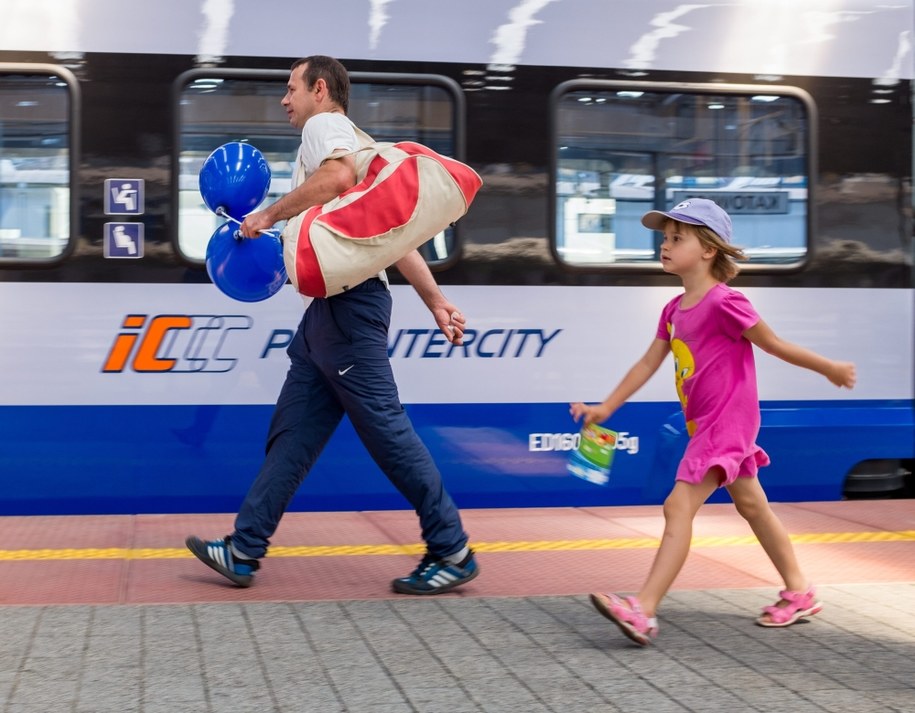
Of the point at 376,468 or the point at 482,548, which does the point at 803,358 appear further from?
the point at 376,468

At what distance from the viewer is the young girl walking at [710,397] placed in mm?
4141

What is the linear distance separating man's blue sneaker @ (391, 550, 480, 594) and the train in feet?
4.58

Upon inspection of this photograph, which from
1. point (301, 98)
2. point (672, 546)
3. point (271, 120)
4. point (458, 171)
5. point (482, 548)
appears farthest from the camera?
point (271, 120)

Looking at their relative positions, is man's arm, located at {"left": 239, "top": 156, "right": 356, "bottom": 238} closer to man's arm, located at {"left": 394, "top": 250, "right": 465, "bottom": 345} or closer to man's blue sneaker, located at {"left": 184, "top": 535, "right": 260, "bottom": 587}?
man's arm, located at {"left": 394, "top": 250, "right": 465, "bottom": 345}

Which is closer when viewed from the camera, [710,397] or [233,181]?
[710,397]

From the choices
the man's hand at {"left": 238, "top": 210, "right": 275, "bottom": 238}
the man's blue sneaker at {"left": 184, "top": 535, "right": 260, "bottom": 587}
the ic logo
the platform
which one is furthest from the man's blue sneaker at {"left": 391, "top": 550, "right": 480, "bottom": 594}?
the ic logo

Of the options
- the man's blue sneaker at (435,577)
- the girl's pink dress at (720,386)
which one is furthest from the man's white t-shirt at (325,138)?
the man's blue sneaker at (435,577)

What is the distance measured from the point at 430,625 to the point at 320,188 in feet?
5.04

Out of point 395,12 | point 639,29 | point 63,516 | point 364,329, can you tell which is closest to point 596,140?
point 639,29

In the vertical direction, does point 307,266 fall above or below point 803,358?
above

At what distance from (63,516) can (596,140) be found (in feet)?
9.94

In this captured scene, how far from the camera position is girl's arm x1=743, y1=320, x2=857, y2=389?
3.97 m

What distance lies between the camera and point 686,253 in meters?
4.27

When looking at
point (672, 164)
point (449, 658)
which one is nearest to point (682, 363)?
point (449, 658)
